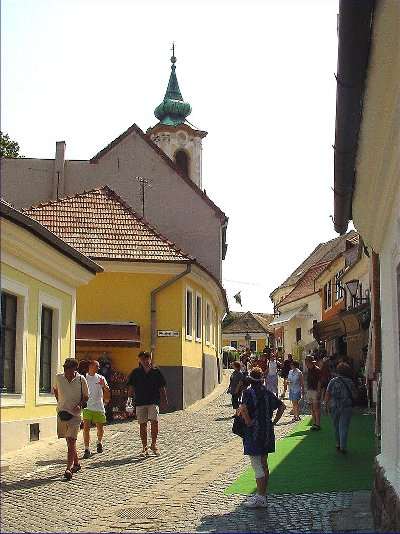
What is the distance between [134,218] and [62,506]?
16.2 m

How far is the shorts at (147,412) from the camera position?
1317cm

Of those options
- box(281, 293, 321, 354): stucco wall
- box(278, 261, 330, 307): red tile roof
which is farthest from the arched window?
box(278, 261, 330, 307): red tile roof

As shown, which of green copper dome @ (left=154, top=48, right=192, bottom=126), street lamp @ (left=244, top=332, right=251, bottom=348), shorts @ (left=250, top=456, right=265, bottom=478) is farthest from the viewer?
street lamp @ (left=244, top=332, right=251, bottom=348)

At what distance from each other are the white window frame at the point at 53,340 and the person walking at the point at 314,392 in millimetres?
5612

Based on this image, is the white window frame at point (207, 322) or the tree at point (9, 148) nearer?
the white window frame at point (207, 322)

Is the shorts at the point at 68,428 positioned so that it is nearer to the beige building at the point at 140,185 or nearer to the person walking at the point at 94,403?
the person walking at the point at 94,403

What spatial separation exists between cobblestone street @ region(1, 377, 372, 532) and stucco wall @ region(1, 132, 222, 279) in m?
19.6

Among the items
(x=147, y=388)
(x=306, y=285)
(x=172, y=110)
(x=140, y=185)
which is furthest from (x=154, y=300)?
(x=306, y=285)

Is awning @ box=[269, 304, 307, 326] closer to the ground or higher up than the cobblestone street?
higher up

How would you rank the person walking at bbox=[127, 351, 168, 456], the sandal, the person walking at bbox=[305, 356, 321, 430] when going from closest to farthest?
the sandal < the person walking at bbox=[127, 351, 168, 456] < the person walking at bbox=[305, 356, 321, 430]

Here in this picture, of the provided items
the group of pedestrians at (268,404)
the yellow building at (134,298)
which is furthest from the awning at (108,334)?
the group of pedestrians at (268,404)

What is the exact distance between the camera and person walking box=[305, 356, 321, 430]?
54.1 ft

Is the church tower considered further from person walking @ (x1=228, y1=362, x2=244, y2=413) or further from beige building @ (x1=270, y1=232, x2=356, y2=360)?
person walking @ (x1=228, y1=362, x2=244, y2=413)

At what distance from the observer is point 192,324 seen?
956 inches
